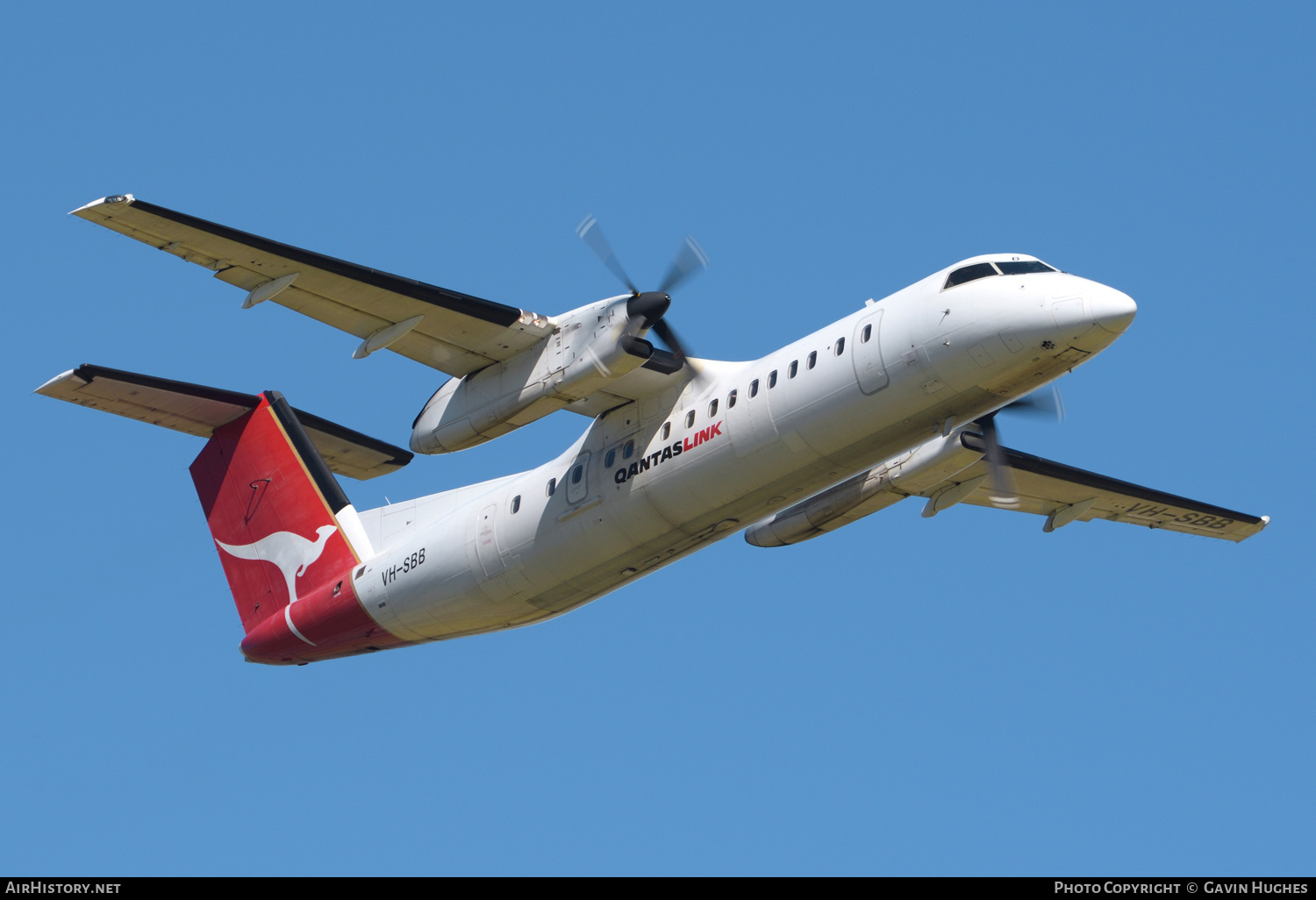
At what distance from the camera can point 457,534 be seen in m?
16.9

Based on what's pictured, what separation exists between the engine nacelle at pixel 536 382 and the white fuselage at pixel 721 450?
0.91 meters

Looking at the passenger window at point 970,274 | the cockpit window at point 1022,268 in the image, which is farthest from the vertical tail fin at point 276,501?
the cockpit window at point 1022,268

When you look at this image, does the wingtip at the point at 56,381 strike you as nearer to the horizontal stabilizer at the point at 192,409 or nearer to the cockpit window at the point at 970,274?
the horizontal stabilizer at the point at 192,409

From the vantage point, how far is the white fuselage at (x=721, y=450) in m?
13.5

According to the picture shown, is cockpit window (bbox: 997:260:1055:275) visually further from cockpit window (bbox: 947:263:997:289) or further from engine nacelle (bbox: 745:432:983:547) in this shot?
engine nacelle (bbox: 745:432:983:547)

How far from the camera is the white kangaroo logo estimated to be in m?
18.4

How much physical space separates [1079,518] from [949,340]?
7.26 meters

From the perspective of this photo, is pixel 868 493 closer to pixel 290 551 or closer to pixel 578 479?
pixel 578 479

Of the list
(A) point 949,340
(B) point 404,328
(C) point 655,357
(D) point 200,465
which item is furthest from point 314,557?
(A) point 949,340

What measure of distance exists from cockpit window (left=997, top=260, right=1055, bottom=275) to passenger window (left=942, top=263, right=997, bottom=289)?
0.30 feet

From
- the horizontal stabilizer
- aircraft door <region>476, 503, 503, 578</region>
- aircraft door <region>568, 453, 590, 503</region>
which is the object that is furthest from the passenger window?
the horizontal stabilizer

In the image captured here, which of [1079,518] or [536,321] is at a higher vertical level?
[536,321]
